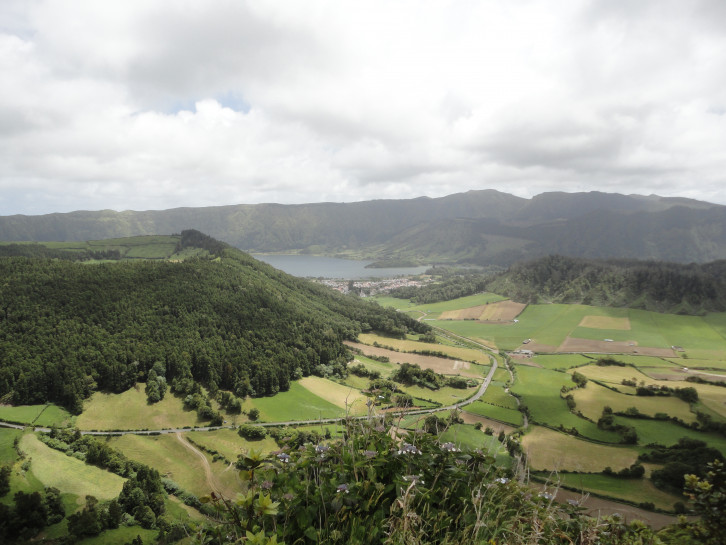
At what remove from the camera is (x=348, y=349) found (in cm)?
9888

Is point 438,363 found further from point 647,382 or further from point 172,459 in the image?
point 172,459

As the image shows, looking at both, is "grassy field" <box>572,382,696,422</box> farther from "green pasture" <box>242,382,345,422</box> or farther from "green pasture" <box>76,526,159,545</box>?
"green pasture" <box>76,526,159,545</box>

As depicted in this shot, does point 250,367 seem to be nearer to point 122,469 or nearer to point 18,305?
point 122,469

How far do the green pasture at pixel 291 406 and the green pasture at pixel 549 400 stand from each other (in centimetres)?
3545

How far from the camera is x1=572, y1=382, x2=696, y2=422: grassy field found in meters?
58.0

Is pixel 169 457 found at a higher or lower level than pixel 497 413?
higher

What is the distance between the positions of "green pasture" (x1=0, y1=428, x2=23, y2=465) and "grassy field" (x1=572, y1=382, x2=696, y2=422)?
3188 inches

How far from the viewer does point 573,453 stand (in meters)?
47.6

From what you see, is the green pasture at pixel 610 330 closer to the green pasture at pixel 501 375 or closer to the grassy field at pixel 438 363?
the green pasture at pixel 501 375

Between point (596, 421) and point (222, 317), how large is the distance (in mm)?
88340

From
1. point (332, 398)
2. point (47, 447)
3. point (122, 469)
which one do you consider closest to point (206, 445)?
point (122, 469)

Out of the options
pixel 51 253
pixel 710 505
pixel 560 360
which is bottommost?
pixel 560 360

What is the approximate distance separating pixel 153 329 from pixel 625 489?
3661 inches

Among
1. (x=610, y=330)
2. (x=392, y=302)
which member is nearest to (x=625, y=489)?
(x=610, y=330)
